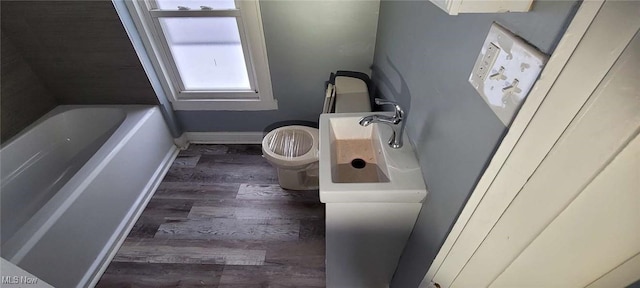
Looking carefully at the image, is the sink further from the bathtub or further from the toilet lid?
the bathtub

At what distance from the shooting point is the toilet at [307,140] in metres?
1.57

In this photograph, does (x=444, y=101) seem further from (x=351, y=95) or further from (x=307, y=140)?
(x=307, y=140)

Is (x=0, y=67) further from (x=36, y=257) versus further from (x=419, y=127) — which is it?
(x=419, y=127)

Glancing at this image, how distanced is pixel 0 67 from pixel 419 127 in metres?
2.44

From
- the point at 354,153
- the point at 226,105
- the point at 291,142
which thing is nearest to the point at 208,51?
the point at 226,105

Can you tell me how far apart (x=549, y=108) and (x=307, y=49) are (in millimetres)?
1562

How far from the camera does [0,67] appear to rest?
1.60 metres

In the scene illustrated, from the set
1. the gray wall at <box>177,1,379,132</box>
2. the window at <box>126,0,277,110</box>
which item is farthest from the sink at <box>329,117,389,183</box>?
the window at <box>126,0,277,110</box>

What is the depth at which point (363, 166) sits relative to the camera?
3.82 feet

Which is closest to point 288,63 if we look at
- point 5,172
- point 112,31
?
point 112,31

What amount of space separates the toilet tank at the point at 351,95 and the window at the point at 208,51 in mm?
568

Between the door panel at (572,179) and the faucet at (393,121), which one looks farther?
the faucet at (393,121)

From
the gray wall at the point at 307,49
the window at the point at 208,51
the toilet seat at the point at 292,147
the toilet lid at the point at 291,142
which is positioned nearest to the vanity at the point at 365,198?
the toilet seat at the point at 292,147

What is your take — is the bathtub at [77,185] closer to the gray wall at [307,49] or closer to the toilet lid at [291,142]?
the gray wall at [307,49]
